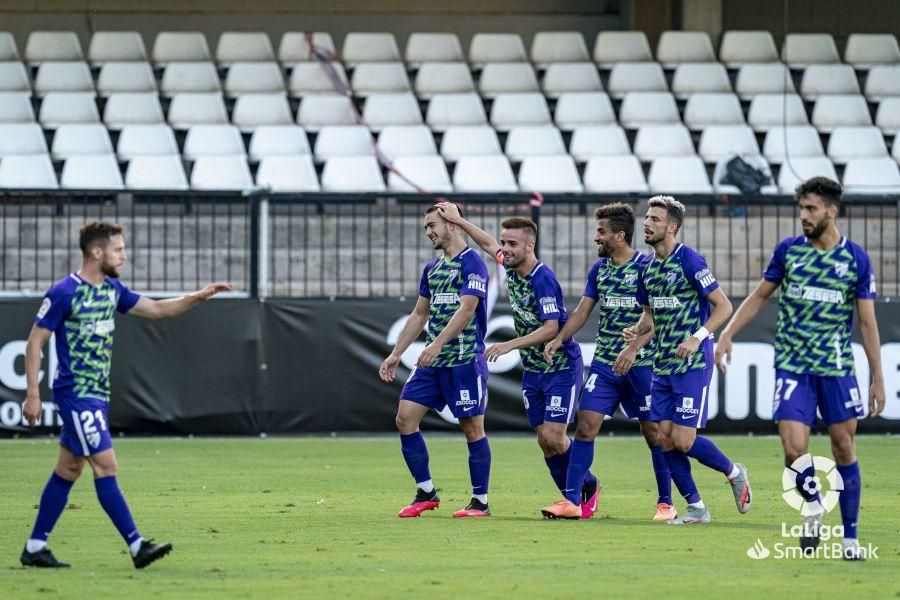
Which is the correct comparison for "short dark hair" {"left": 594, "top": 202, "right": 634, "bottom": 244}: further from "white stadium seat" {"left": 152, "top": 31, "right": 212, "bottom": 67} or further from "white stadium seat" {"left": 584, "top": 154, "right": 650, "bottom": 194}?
"white stadium seat" {"left": 152, "top": 31, "right": 212, "bottom": 67}

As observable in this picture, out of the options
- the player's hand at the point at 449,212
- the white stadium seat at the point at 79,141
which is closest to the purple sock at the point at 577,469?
the player's hand at the point at 449,212

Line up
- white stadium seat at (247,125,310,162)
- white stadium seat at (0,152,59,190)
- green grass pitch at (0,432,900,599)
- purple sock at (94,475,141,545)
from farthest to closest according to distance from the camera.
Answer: white stadium seat at (247,125,310,162)
white stadium seat at (0,152,59,190)
purple sock at (94,475,141,545)
green grass pitch at (0,432,900,599)

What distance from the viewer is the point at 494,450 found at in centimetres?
1517

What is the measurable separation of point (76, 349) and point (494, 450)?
8.06 metres

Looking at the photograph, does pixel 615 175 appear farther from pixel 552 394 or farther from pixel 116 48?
pixel 552 394

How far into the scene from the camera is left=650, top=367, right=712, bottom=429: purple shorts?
30.7 feet

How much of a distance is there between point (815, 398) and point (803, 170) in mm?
13257

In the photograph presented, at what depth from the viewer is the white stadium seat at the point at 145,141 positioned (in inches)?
766

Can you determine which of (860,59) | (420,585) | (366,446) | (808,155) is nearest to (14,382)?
(366,446)

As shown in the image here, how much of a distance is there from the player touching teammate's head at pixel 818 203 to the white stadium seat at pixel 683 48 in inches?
599

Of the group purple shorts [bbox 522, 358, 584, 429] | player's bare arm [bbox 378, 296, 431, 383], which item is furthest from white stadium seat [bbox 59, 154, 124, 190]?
purple shorts [bbox 522, 358, 584, 429]

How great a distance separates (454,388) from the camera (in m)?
10.1

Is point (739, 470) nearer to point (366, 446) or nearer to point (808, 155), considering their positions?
point (366, 446)

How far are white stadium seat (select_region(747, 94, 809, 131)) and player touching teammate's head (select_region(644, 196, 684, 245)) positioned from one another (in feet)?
40.7
